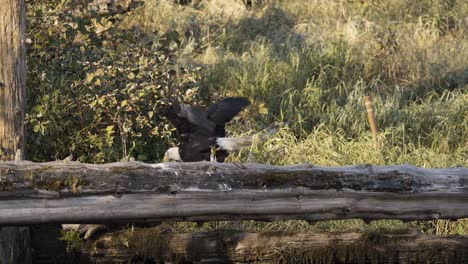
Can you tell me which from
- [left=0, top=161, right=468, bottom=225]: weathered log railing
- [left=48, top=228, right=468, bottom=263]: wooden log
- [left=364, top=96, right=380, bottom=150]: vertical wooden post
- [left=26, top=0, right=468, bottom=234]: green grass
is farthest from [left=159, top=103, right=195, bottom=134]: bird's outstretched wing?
[left=0, top=161, right=468, bottom=225]: weathered log railing

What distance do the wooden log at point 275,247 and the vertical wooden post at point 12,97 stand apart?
14.6 inches

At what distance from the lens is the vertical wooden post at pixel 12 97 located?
16.4ft

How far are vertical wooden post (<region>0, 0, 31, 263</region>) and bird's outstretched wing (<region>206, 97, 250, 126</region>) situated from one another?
1.81 metres

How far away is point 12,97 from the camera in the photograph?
5.10 metres

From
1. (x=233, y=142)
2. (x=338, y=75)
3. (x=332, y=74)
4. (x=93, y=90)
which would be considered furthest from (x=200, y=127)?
(x=338, y=75)

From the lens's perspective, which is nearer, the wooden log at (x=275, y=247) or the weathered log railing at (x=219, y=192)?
the weathered log railing at (x=219, y=192)

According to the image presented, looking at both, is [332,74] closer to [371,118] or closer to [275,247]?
[371,118]

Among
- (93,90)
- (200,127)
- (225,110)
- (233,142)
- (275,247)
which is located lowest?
(275,247)

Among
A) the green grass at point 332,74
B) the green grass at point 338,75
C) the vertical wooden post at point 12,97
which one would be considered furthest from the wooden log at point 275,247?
the green grass at point 332,74

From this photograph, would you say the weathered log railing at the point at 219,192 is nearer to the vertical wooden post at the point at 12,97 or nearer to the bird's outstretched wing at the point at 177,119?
the vertical wooden post at the point at 12,97

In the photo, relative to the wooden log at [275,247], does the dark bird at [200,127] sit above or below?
above

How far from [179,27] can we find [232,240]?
5.36 metres

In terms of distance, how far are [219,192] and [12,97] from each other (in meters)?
1.40

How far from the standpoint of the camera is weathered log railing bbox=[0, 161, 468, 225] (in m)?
4.29
